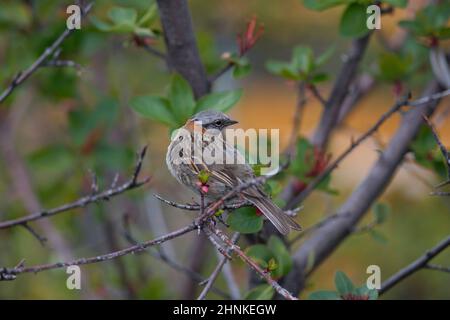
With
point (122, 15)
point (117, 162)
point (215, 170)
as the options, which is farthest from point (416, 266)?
point (117, 162)

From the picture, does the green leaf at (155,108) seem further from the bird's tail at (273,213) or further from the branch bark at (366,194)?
the branch bark at (366,194)

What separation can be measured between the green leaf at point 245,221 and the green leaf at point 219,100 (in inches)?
19.5

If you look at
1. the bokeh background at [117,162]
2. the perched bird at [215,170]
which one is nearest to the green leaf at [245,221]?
the perched bird at [215,170]

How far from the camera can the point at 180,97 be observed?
262cm

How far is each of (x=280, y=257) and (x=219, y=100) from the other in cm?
67

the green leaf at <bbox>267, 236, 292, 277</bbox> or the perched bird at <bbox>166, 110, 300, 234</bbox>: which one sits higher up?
the perched bird at <bbox>166, 110, 300, 234</bbox>

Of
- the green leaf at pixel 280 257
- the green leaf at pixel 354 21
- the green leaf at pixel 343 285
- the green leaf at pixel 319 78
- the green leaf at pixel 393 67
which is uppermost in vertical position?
the green leaf at pixel 393 67

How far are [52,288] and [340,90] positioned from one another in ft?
7.88

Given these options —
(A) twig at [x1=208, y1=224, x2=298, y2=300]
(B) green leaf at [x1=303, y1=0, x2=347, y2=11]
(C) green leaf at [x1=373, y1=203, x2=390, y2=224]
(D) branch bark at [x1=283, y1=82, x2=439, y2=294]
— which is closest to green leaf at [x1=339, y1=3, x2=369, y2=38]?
(B) green leaf at [x1=303, y1=0, x2=347, y2=11]

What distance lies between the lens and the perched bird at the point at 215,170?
7.22ft

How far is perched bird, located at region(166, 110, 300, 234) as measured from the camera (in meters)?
2.20

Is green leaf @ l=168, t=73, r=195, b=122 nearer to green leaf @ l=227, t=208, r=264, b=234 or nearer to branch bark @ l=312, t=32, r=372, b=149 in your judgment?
green leaf @ l=227, t=208, r=264, b=234

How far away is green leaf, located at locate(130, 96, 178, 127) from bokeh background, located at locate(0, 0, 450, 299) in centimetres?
44

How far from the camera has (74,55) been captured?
3.86m
